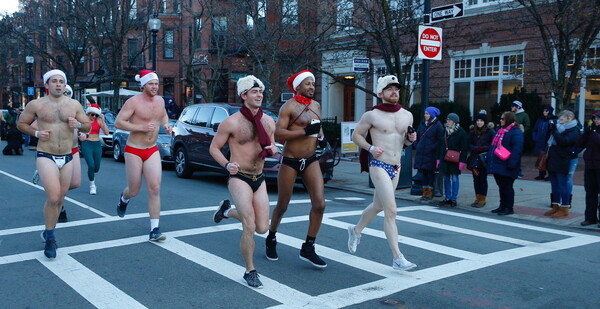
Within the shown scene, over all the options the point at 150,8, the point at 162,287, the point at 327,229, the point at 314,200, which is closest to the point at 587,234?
the point at 327,229

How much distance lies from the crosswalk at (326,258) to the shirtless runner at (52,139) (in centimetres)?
52

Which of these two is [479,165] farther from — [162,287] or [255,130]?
[162,287]

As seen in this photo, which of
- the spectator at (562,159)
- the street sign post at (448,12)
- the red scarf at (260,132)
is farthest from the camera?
the street sign post at (448,12)

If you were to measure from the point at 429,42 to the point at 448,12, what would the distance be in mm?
721

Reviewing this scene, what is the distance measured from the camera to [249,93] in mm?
5449

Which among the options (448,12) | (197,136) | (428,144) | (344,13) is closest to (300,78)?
(428,144)

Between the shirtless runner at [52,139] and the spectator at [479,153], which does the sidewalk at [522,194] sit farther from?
the shirtless runner at [52,139]

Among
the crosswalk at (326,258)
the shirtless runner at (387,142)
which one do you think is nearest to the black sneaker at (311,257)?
the crosswalk at (326,258)

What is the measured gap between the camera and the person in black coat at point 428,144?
1073 cm

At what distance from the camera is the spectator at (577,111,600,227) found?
8.48 meters

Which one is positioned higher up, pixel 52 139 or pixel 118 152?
pixel 52 139

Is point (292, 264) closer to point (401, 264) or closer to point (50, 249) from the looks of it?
point (401, 264)

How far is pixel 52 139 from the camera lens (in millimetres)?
6426

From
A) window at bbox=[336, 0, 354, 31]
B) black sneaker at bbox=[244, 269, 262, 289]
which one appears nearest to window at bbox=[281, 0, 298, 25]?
window at bbox=[336, 0, 354, 31]
